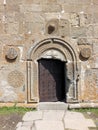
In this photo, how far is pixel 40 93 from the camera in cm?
988

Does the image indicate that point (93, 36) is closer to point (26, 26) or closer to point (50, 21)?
point (50, 21)

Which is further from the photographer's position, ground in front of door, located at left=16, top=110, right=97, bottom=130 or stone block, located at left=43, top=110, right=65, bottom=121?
stone block, located at left=43, top=110, right=65, bottom=121

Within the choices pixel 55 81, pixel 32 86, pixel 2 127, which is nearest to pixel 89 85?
pixel 55 81

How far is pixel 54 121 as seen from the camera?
26.6 ft

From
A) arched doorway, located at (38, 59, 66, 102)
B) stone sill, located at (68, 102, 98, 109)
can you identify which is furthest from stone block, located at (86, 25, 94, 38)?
stone sill, located at (68, 102, 98, 109)

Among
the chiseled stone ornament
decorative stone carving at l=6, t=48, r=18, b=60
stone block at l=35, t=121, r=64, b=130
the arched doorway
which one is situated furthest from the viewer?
the arched doorway

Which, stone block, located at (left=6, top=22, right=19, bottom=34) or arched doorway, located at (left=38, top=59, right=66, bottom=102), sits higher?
stone block, located at (left=6, top=22, right=19, bottom=34)

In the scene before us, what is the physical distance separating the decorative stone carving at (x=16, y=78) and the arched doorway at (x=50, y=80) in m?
0.57

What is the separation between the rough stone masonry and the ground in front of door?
2.50 feet

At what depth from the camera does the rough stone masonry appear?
9.60 m

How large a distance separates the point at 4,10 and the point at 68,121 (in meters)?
3.62

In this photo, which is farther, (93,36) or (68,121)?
(93,36)

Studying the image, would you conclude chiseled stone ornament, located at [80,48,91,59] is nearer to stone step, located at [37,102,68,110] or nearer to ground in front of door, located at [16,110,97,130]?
stone step, located at [37,102,68,110]

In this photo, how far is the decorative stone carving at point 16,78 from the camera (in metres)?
9.63
